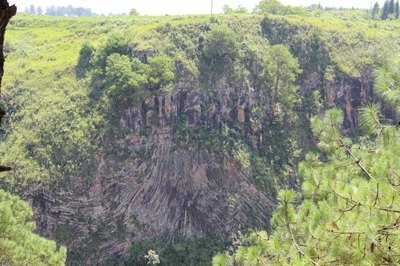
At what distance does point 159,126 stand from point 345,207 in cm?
2528

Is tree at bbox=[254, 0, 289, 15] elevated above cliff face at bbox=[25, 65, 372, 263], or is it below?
above

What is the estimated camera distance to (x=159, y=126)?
33.4 m

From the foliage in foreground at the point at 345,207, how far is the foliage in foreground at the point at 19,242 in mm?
7705

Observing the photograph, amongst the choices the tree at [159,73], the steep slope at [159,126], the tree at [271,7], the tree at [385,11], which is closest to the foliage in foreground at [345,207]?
the steep slope at [159,126]

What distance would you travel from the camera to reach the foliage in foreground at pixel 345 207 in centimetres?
802

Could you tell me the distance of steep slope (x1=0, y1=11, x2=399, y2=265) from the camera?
3002cm

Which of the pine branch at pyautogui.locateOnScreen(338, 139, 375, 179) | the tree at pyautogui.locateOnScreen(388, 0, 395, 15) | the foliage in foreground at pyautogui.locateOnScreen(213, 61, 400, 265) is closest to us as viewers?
the foliage in foreground at pyautogui.locateOnScreen(213, 61, 400, 265)

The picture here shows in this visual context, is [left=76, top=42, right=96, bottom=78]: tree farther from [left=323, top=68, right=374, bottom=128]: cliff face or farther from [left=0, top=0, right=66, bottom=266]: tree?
[left=0, top=0, right=66, bottom=266]: tree

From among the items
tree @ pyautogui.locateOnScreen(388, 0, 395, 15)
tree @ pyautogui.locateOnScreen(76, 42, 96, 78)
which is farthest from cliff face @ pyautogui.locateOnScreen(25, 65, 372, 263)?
tree @ pyautogui.locateOnScreen(388, 0, 395, 15)

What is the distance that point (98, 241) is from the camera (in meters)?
29.3

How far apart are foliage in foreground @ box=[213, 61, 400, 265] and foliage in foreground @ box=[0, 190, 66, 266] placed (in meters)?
7.70

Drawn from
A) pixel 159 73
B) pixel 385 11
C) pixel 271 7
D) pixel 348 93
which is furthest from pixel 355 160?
pixel 385 11

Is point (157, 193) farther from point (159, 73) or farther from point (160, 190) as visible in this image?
point (159, 73)

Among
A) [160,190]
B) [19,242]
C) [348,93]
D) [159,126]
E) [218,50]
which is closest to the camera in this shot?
[19,242]
